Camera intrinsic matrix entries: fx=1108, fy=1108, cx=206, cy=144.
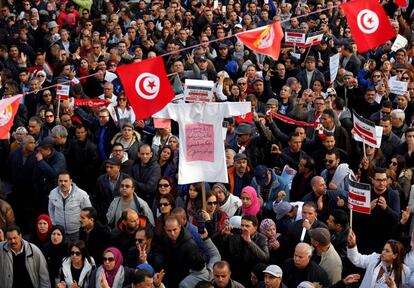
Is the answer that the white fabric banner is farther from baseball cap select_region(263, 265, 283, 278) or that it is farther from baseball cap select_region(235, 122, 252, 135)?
baseball cap select_region(263, 265, 283, 278)

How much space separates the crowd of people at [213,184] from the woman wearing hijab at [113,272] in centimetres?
1

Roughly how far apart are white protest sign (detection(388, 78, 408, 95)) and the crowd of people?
0.42 ft

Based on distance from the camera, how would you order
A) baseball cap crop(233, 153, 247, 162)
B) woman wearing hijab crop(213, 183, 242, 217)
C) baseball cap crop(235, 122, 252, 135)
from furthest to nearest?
baseball cap crop(235, 122, 252, 135)
baseball cap crop(233, 153, 247, 162)
woman wearing hijab crop(213, 183, 242, 217)

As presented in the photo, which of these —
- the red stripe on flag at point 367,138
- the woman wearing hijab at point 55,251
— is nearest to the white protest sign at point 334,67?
the red stripe on flag at point 367,138

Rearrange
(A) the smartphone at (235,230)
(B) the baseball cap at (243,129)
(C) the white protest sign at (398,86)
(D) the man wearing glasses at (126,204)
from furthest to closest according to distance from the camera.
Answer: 1. (C) the white protest sign at (398,86)
2. (B) the baseball cap at (243,129)
3. (D) the man wearing glasses at (126,204)
4. (A) the smartphone at (235,230)

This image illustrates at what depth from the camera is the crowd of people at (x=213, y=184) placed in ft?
35.8

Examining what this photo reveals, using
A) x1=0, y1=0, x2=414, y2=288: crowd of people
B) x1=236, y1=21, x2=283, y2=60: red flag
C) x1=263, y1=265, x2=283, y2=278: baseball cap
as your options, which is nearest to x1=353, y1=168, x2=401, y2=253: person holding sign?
x1=0, y1=0, x2=414, y2=288: crowd of people

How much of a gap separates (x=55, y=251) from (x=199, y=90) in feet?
7.85

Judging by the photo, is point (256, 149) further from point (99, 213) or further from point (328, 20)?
point (328, 20)

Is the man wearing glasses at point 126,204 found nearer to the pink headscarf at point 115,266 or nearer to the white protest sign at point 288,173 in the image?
the pink headscarf at point 115,266

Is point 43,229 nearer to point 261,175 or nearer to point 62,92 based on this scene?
point 261,175

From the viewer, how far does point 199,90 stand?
12398mm

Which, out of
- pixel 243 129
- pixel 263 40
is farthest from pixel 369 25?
pixel 243 129

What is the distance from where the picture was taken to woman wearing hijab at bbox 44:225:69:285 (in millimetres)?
11789
